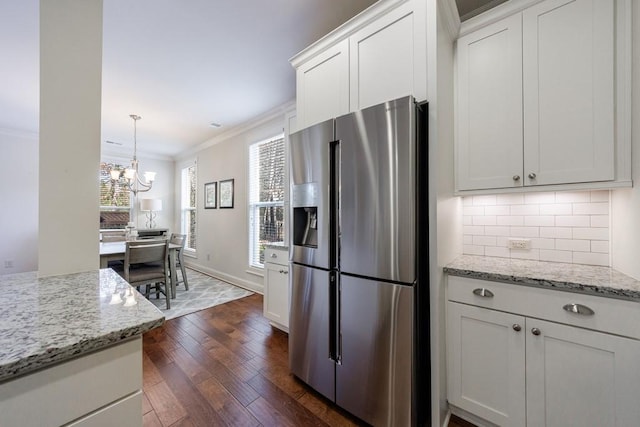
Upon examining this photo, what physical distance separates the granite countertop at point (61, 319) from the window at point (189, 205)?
482 centimetres

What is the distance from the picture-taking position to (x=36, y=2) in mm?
1758

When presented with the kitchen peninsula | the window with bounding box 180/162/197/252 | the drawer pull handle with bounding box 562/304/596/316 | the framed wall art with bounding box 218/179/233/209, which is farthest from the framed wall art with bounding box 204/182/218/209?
the drawer pull handle with bounding box 562/304/596/316

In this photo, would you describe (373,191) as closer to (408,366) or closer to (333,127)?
(333,127)

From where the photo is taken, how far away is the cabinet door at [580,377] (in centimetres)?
107

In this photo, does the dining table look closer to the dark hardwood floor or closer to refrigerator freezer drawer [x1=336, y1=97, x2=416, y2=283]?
the dark hardwood floor

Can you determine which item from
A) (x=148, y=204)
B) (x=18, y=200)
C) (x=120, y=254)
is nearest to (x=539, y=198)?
(x=120, y=254)

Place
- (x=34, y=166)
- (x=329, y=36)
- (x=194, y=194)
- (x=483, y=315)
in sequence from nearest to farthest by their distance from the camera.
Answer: (x=483, y=315) < (x=329, y=36) < (x=34, y=166) < (x=194, y=194)

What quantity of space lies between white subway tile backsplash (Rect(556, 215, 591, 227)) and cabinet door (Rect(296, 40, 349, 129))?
1525mm

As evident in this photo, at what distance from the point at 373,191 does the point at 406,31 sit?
91 cm

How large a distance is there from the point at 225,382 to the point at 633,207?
2620 millimetres

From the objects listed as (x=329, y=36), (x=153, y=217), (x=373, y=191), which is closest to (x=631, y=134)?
(x=373, y=191)

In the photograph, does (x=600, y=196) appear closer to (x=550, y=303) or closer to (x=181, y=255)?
(x=550, y=303)

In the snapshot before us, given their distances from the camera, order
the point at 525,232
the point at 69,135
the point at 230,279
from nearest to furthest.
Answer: the point at 69,135
the point at 525,232
the point at 230,279

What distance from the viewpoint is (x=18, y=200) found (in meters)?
4.23
